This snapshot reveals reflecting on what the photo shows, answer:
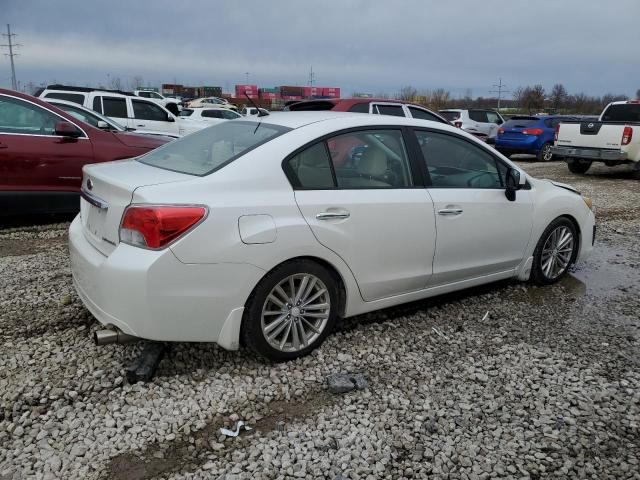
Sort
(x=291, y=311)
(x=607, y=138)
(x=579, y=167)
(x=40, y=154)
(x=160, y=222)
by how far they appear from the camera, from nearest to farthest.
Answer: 1. (x=160, y=222)
2. (x=291, y=311)
3. (x=40, y=154)
4. (x=607, y=138)
5. (x=579, y=167)

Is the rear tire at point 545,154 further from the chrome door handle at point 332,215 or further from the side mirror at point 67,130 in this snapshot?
the chrome door handle at point 332,215

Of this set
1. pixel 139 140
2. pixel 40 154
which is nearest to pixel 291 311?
pixel 40 154

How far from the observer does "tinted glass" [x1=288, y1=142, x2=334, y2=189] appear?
3.30m

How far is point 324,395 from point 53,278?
9.73ft

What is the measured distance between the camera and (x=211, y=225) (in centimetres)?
289

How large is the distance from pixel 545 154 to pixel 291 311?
15385 millimetres

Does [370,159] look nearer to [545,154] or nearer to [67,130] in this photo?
[67,130]

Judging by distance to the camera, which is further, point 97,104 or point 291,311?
point 97,104

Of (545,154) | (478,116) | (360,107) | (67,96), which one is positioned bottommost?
(545,154)

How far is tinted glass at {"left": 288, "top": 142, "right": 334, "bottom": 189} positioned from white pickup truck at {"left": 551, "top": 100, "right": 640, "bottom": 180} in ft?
35.0

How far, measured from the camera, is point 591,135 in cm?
1216

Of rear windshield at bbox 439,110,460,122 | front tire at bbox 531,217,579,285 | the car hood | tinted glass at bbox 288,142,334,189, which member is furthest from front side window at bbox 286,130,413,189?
rear windshield at bbox 439,110,460,122

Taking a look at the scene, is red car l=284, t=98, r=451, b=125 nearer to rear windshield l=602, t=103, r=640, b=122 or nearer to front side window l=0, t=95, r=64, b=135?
front side window l=0, t=95, r=64, b=135

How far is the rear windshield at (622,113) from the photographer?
12859 millimetres
